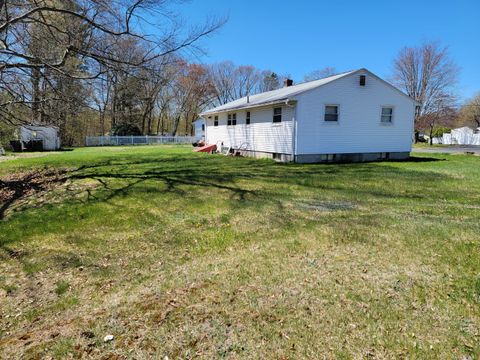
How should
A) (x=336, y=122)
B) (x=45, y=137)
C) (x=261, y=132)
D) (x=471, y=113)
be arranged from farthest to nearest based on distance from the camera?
(x=471, y=113)
(x=45, y=137)
(x=261, y=132)
(x=336, y=122)

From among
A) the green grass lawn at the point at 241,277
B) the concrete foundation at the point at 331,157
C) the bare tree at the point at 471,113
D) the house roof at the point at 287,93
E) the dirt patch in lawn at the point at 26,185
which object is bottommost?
the green grass lawn at the point at 241,277

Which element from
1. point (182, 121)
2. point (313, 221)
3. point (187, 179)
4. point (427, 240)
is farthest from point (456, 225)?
point (182, 121)

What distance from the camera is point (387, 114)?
48.8 feet

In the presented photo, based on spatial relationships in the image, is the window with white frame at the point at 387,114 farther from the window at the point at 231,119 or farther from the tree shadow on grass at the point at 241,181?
the window at the point at 231,119

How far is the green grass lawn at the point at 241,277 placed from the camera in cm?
240

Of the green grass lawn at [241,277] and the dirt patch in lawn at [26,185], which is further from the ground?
the dirt patch in lawn at [26,185]

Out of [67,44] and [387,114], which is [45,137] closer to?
[67,44]

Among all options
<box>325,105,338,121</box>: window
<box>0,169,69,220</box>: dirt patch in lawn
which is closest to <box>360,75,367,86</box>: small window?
<box>325,105,338,121</box>: window

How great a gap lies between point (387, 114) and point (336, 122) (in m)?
3.13

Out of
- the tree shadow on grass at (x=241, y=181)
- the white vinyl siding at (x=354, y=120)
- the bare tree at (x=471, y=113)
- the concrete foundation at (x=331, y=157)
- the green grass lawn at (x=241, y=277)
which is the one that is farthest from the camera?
the bare tree at (x=471, y=113)

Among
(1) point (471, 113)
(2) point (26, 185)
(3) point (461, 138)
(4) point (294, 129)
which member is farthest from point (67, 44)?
(1) point (471, 113)

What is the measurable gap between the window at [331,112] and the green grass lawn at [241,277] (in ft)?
23.4

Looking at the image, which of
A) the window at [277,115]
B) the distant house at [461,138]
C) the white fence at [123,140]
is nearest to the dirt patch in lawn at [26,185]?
the window at [277,115]

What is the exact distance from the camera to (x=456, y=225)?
493cm
